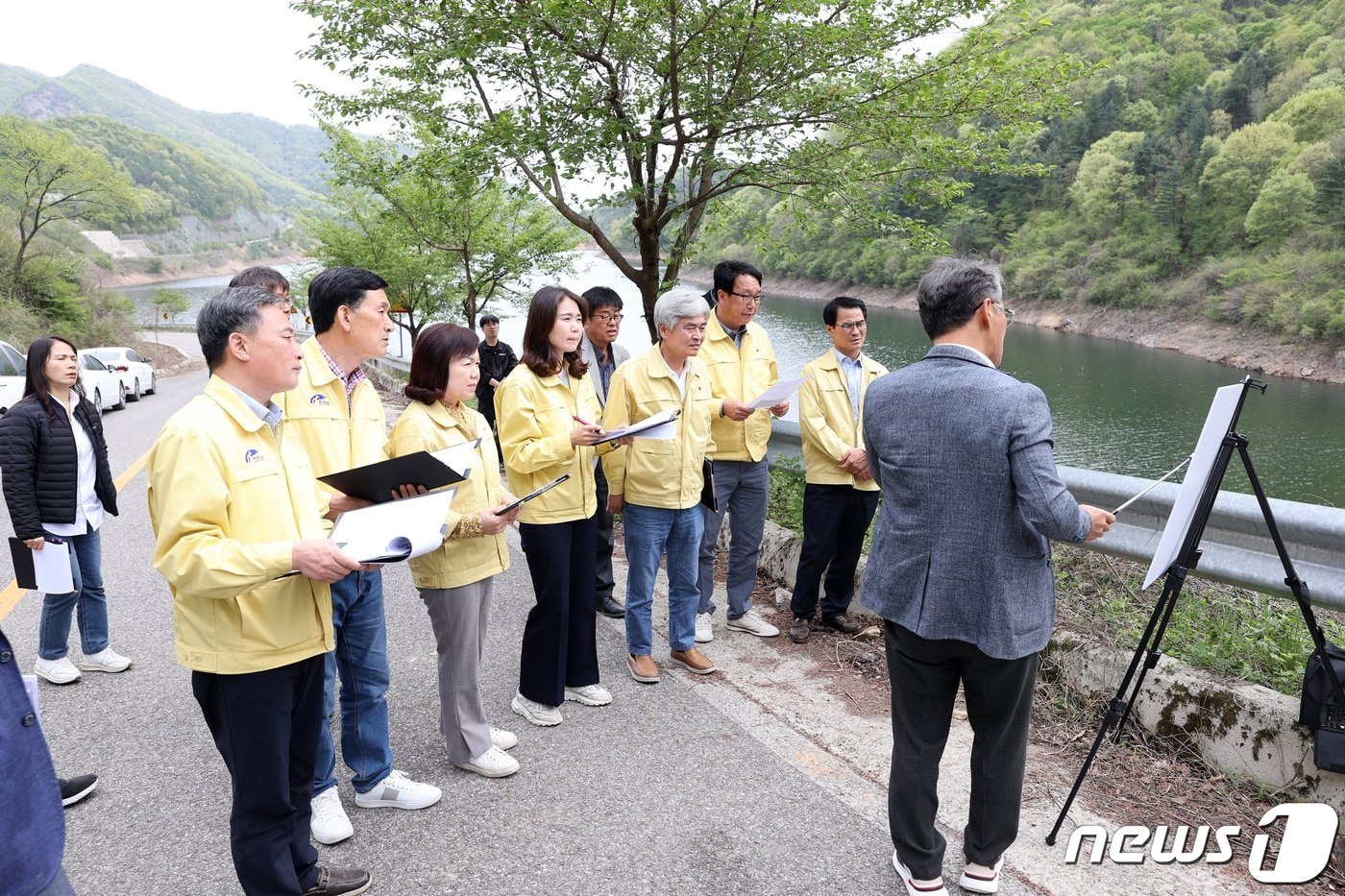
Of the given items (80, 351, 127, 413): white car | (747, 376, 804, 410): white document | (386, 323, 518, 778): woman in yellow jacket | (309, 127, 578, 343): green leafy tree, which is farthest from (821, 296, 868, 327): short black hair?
(80, 351, 127, 413): white car

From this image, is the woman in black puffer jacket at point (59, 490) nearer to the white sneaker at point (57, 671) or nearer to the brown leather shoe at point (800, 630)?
the white sneaker at point (57, 671)

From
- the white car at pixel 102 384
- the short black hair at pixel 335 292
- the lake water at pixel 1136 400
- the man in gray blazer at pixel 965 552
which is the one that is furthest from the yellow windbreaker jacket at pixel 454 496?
the white car at pixel 102 384

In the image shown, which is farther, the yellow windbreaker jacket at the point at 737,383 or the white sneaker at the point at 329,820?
the yellow windbreaker jacket at the point at 737,383

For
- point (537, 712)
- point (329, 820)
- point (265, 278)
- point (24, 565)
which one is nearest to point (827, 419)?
point (537, 712)

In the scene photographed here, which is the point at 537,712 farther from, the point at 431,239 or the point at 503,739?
the point at 431,239

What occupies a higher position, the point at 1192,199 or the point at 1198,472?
the point at 1192,199

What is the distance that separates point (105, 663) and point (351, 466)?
240 cm

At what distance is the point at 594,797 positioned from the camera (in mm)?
3100

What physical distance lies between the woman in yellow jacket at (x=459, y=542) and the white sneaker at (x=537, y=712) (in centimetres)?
36

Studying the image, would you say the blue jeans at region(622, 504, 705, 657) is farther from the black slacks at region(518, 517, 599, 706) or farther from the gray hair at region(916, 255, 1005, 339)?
the gray hair at region(916, 255, 1005, 339)

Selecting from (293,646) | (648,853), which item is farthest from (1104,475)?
(293,646)

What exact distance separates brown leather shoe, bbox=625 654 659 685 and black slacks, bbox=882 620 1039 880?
167 centimetres

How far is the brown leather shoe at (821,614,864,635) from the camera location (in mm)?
4602

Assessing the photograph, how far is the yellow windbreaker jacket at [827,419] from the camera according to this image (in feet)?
14.8
